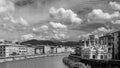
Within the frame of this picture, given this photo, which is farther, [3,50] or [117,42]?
[3,50]

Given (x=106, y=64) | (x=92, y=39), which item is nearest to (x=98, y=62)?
(x=106, y=64)

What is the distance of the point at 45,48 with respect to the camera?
617 feet

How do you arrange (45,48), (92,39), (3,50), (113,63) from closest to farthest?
1. (113,63)
2. (92,39)
3. (3,50)
4. (45,48)

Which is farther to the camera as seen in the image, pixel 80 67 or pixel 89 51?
pixel 89 51

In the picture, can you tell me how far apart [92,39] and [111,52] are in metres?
17.2

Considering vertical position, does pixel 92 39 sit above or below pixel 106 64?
above

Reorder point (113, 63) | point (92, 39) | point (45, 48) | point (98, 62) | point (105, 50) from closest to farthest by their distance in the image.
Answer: point (113, 63), point (98, 62), point (105, 50), point (92, 39), point (45, 48)

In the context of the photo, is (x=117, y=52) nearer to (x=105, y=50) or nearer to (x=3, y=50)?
(x=105, y=50)

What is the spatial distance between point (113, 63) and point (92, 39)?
32363 millimetres

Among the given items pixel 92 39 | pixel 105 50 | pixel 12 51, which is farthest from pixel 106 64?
pixel 12 51

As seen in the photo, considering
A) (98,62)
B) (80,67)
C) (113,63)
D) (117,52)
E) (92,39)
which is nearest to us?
(80,67)

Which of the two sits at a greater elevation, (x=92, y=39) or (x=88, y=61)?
(x=92, y=39)

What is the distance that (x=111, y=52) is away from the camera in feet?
195

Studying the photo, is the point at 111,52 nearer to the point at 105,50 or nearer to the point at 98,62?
the point at 105,50
